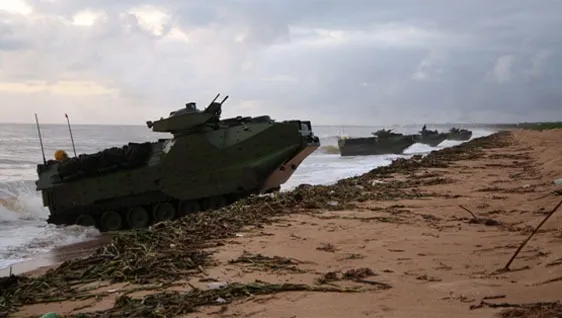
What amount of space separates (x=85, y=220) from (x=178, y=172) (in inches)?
114

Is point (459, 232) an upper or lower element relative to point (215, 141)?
lower

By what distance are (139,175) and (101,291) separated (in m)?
10.6

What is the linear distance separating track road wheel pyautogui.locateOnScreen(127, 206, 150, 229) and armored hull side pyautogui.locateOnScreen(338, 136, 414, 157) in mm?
31940

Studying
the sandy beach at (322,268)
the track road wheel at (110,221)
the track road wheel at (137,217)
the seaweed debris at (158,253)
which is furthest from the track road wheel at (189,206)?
the sandy beach at (322,268)

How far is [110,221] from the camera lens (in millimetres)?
15969

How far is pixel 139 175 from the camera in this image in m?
15.8

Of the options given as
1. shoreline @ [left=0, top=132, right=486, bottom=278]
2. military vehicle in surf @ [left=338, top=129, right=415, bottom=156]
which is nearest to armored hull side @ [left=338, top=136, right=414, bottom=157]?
military vehicle in surf @ [left=338, top=129, right=415, bottom=156]

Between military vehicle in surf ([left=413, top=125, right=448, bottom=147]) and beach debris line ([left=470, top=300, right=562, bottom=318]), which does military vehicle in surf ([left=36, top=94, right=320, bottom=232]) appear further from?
military vehicle in surf ([left=413, top=125, right=448, bottom=147])

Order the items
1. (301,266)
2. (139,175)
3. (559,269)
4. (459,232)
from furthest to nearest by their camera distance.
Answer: (139,175)
(459,232)
(301,266)
(559,269)

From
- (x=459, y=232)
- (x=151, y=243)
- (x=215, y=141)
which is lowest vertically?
(x=459, y=232)

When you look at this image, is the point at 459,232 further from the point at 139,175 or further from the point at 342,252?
the point at 139,175

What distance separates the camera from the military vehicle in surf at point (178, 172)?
15.7 meters

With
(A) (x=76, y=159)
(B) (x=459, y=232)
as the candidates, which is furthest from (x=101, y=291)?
(A) (x=76, y=159)

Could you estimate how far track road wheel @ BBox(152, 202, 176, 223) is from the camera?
626 inches
